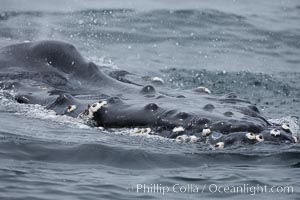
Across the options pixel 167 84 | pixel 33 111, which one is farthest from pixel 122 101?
pixel 167 84

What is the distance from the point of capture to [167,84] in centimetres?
1512

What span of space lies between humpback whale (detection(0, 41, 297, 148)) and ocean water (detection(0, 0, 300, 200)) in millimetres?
182

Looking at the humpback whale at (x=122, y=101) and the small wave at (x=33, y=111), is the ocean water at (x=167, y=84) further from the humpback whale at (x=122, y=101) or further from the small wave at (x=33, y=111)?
the humpback whale at (x=122, y=101)

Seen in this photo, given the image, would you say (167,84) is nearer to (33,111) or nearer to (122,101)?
(122,101)

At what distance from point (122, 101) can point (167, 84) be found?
3746 millimetres

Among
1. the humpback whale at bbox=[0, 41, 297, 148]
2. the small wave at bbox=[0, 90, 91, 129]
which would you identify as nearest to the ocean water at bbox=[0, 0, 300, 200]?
the small wave at bbox=[0, 90, 91, 129]

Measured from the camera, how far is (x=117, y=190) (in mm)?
8906

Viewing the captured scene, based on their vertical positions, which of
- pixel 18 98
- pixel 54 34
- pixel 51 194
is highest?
pixel 54 34

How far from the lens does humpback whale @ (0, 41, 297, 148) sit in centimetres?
1054

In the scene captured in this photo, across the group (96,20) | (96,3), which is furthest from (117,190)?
(96,3)

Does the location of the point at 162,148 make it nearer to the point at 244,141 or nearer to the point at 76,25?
the point at 244,141

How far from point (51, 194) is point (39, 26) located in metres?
12.1

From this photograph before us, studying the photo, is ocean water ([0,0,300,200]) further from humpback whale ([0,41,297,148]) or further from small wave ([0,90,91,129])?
humpback whale ([0,41,297,148])

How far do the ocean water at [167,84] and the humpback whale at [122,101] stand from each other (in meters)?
0.18
